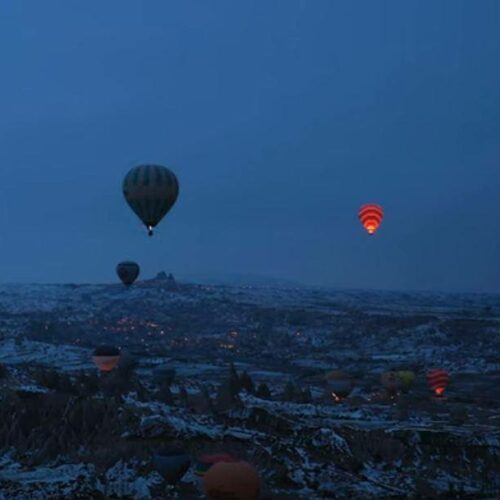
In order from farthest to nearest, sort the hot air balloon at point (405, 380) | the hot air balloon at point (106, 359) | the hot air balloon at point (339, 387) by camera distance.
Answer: the hot air balloon at point (106, 359) < the hot air balloon at point (405, 380) < the hot air balloon at point (339, 387)

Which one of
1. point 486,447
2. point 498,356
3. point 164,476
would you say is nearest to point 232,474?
point 164,476

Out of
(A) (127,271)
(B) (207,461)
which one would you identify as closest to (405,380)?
(B) (207,461)

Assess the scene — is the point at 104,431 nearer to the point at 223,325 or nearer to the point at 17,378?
the point at 17,378

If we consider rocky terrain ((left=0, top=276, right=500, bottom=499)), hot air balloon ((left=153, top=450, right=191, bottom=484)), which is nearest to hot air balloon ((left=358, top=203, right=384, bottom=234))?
rocky terrain ((left=0, top=276, right=500, bottom=499))

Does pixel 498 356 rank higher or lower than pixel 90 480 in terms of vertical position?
higher

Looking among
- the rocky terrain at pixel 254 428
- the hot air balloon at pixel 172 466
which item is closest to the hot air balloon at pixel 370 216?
the rocky terrain at pixel 254 428

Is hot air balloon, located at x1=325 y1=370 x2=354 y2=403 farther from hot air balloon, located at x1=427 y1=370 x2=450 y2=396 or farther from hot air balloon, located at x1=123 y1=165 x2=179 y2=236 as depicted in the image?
hot air balloon, located at x1=123 y1=165 x2=179 y2=236

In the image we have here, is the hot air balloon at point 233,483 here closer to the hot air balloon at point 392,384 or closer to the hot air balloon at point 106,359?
the hot air balloon at point 392,384
